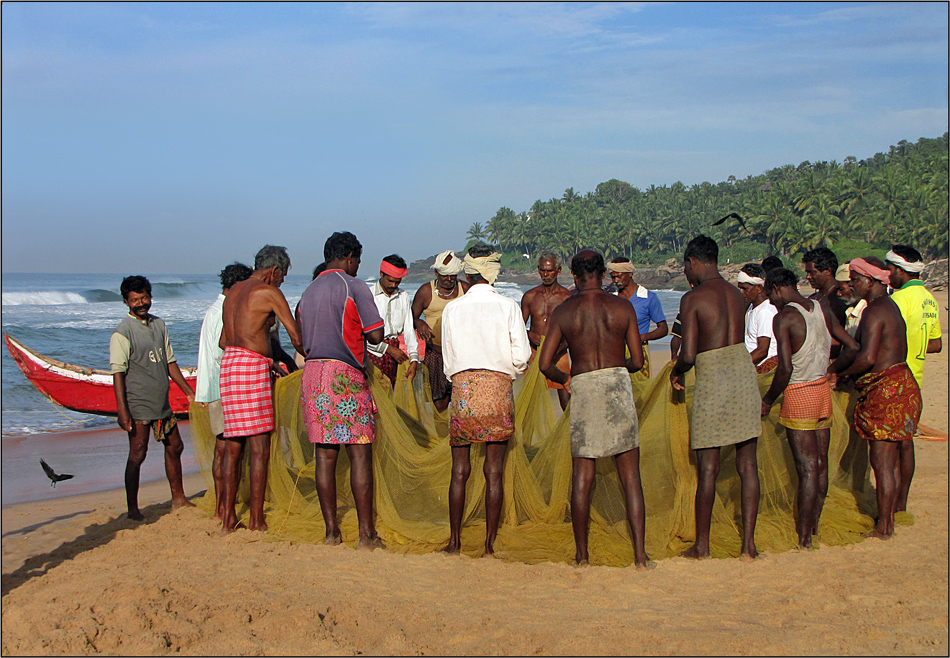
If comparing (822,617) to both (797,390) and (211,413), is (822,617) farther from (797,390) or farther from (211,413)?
(211,413)

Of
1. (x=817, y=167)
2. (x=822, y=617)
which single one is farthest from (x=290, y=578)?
(x=817, y=167)

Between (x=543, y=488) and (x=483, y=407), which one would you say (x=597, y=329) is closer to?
(x=483, y=407)

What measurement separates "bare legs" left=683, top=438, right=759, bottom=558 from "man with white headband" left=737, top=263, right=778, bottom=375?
4.00 ft

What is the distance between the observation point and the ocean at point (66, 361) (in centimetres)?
841

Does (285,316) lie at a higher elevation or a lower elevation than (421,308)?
higher

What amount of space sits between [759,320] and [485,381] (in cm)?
275

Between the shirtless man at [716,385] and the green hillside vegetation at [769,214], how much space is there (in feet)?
131

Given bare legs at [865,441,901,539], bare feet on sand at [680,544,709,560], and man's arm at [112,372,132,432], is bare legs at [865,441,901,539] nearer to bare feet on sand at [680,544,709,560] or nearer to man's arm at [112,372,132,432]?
bare feet on sand at [680,544,709,560]

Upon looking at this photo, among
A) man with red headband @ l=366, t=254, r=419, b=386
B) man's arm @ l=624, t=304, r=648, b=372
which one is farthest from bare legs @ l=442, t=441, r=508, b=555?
man with red headband @ l=366, t=254, r=419, b=386

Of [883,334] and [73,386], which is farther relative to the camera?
[73,386]

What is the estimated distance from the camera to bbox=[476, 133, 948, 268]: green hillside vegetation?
63562 millimetres

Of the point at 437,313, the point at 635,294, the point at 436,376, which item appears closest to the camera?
the point at 436,376

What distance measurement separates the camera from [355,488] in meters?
5.12

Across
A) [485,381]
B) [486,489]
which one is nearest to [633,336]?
[485,381]
